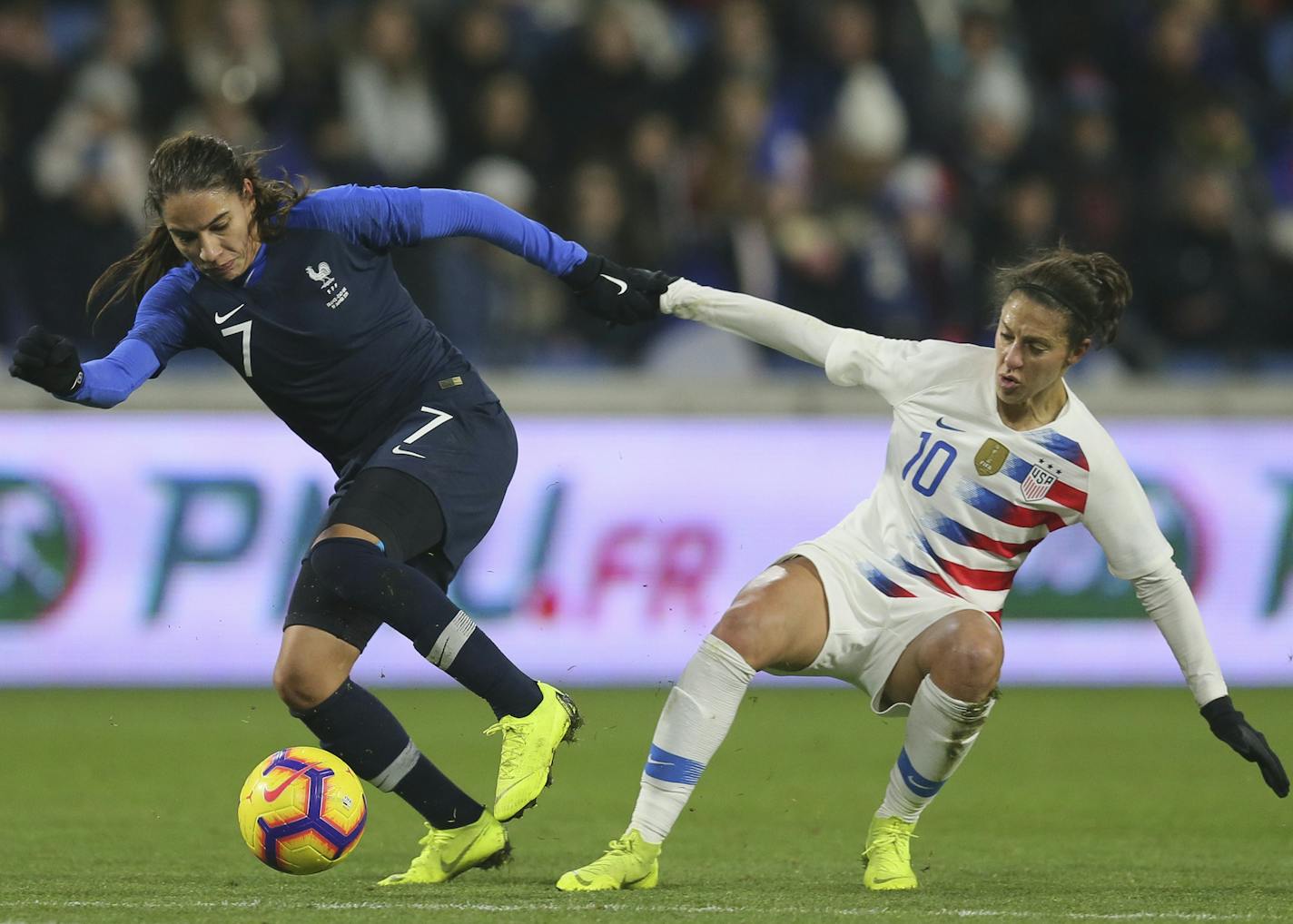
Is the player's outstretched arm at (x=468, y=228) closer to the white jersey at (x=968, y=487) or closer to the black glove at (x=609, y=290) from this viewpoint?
the black glove at (x=609, y=290)

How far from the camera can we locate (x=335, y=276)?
574 centimetres

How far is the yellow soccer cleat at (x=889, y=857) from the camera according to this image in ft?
18.6

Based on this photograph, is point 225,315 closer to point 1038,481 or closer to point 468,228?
point 468,228

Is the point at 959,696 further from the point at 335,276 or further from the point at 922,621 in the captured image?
the point at 335,276

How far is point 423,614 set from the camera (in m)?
5.41

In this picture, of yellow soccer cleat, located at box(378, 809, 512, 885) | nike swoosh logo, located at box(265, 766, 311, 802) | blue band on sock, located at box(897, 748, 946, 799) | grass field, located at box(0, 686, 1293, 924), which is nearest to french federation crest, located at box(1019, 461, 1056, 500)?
blue band on sock, located at box(897, 748, 946, 799)

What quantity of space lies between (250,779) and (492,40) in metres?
7.32

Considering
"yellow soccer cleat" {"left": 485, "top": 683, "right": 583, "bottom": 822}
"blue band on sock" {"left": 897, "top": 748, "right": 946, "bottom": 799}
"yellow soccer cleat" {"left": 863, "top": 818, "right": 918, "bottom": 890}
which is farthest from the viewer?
"blue band on sock" {"left": 897, "top": 748, "right": 946, "bottom": 799}

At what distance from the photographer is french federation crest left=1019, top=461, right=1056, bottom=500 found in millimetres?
5637

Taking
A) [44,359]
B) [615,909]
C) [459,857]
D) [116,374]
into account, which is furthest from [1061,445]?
[44,359]

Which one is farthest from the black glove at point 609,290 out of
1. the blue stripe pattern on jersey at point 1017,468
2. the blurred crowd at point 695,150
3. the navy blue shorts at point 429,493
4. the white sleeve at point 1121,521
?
the blurred crowd at point 695,150

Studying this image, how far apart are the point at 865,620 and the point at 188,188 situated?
221 centimetres

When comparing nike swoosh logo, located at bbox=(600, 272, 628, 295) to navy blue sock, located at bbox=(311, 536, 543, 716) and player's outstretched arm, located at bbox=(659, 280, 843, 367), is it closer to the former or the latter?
player's outstretched arm, located at bbox=(659, 280, 843, 367)

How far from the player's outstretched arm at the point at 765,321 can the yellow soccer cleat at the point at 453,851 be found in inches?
62.5
